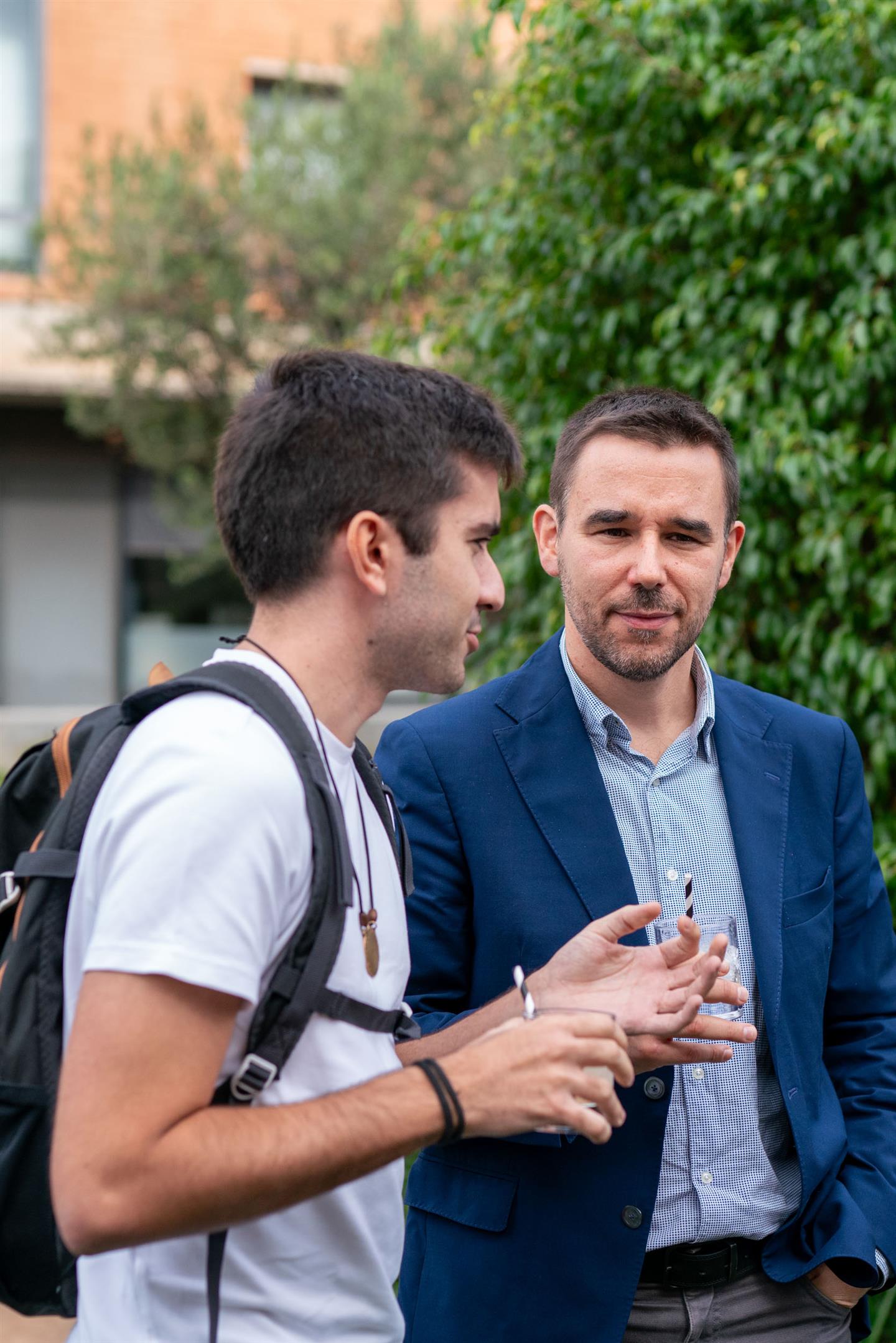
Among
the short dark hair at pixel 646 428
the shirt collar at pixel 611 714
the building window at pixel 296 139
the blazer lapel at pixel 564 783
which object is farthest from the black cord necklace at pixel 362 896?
the building window at pixel 296 139

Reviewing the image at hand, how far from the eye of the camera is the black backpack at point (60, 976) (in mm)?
1409

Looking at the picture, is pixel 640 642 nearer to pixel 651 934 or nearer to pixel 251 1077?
pixel 651 934

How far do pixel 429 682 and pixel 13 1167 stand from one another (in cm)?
76

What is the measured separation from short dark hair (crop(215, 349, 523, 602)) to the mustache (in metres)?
0.70

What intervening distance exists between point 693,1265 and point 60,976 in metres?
1.22

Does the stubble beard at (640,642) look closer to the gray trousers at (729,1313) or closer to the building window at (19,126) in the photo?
the gray trousers at (729,1313)

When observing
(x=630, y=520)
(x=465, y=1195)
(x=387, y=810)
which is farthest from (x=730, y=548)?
(x=465, y=1195)

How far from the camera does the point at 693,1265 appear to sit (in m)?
2.12

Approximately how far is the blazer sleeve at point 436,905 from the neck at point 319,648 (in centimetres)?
64

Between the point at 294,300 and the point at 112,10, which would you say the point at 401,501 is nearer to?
the point at 294,300

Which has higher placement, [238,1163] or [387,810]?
[387,810]

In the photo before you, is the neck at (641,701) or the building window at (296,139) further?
the building window at (296,139)

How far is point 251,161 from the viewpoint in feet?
39.2

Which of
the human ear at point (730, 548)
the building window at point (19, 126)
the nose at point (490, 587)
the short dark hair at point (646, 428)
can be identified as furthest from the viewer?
the building window at point (19, 126)
